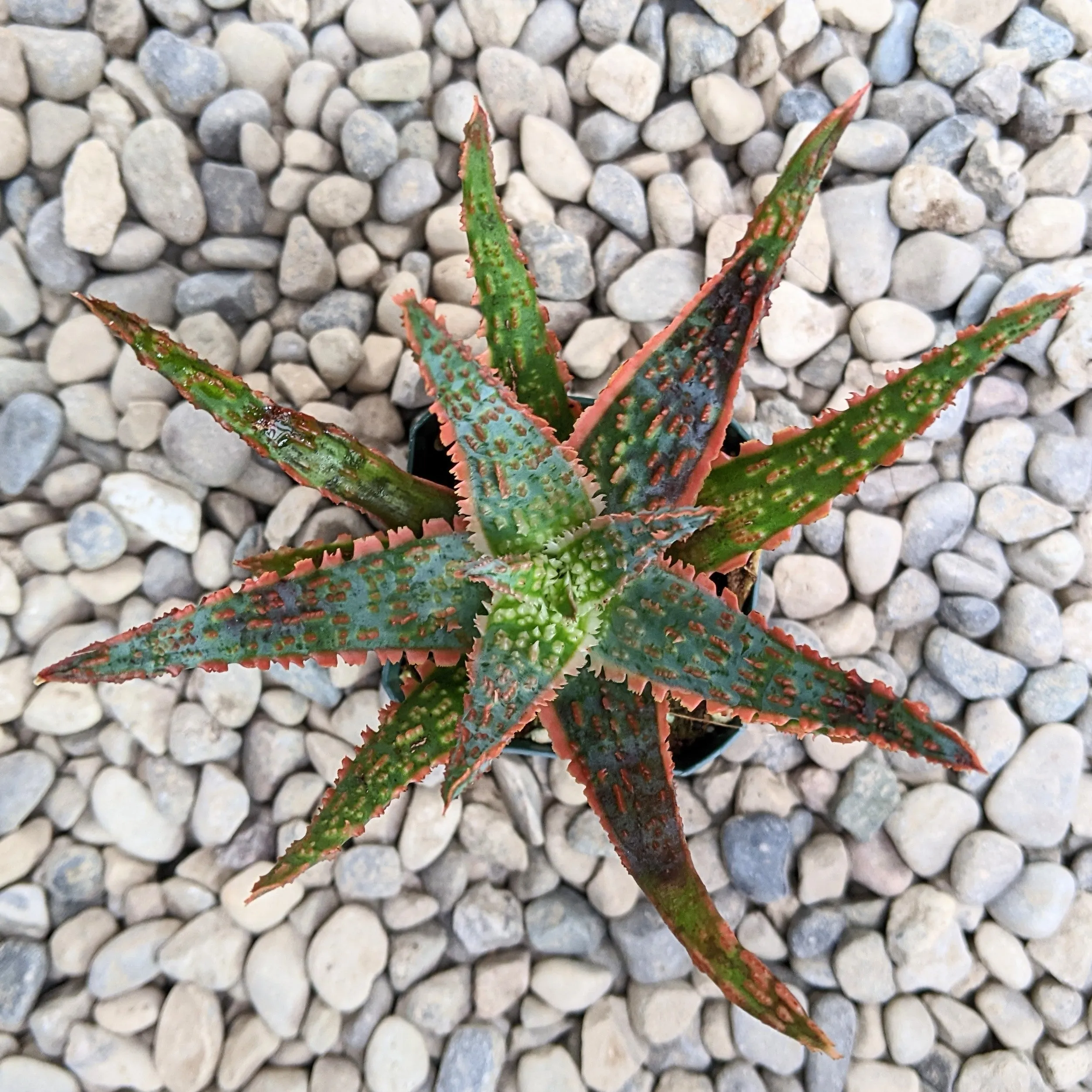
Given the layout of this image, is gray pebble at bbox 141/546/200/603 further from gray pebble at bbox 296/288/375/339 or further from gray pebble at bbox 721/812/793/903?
gray pebble at bbox 721/812/793/903

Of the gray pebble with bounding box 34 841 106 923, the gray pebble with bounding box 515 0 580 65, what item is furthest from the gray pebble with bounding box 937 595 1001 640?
the gray pebble with bounding box 34 841 106 923

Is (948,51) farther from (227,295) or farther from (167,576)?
(167,576)

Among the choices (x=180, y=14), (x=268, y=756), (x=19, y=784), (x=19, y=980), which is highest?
(x=180, y=14)

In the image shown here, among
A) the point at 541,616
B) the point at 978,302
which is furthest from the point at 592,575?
the point at 978,302

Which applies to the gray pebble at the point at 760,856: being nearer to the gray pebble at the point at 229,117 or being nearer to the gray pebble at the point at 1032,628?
the gray pebble at the point at 1032,628

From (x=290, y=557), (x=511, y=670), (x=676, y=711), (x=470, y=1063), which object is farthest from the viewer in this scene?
(x=470, y=1063)

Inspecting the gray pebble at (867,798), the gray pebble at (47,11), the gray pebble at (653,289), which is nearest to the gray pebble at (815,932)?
the gray pebble at (867,798)

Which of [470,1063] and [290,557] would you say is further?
[470,1063]
